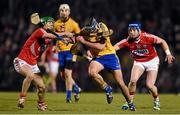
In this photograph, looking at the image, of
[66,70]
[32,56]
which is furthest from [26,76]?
[66,70]

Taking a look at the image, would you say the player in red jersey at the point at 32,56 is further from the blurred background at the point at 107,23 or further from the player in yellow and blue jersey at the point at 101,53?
the blurred background at the point at 107,23

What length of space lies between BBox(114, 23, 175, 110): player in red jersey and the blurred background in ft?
37.9

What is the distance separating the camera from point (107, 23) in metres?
33.7

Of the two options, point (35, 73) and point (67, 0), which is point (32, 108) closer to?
point (35, 73)

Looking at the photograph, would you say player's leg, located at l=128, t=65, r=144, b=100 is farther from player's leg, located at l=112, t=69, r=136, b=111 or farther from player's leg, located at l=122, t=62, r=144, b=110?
player's leg, located at l=112, t=69, r=136, b=111

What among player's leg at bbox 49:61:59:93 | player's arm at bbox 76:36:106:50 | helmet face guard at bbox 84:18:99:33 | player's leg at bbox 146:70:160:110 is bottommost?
player's leg at bbox 49:61:59:93

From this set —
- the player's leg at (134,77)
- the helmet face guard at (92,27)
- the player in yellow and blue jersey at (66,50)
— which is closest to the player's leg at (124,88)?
the player's leg at (134,77)

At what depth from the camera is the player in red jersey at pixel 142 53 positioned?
1955 centimetres

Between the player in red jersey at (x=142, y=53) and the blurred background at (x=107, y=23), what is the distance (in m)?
11.5

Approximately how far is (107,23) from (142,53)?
548 inches

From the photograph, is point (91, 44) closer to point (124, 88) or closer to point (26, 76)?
point (124, 88)

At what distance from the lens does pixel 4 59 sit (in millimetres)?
33156

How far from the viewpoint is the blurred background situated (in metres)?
31.9

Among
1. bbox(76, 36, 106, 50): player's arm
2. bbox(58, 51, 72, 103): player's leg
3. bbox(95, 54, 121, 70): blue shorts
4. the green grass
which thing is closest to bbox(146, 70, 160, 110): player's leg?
the green grass
